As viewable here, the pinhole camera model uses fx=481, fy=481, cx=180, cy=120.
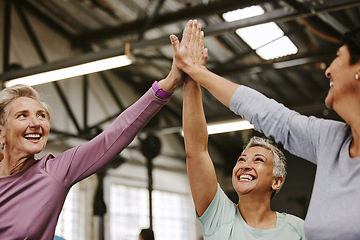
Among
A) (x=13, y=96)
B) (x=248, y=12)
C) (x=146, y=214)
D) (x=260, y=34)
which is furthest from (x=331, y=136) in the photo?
(x=146, y=214)

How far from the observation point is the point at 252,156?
2242 mm

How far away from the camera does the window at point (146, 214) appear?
943cm

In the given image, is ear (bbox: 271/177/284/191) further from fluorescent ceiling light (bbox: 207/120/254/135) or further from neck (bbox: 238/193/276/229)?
fluorescent ceiling light (bbox: 207/120/254/135)

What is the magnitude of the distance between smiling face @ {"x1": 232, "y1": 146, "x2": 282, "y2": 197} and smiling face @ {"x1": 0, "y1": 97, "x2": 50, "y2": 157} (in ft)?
2.88

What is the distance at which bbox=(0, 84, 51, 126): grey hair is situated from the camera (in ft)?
5.76

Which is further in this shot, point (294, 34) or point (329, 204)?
point (294, 34)

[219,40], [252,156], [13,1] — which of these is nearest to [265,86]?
[219,40]

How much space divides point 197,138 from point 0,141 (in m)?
0.73

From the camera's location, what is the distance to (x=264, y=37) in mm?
7215

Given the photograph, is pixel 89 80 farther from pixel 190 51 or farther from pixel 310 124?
pixel 310 124

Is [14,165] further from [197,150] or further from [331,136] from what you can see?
[331,136]

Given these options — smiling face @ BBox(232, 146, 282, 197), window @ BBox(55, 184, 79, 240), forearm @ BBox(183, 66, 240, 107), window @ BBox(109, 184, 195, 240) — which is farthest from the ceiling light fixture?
window @ BBox(109, 184, 195, 240)

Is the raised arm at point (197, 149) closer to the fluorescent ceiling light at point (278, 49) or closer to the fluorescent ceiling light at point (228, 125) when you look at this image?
the fluorescent ceiling light at point (228, 125)

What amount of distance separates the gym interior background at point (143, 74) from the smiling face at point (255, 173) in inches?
108
